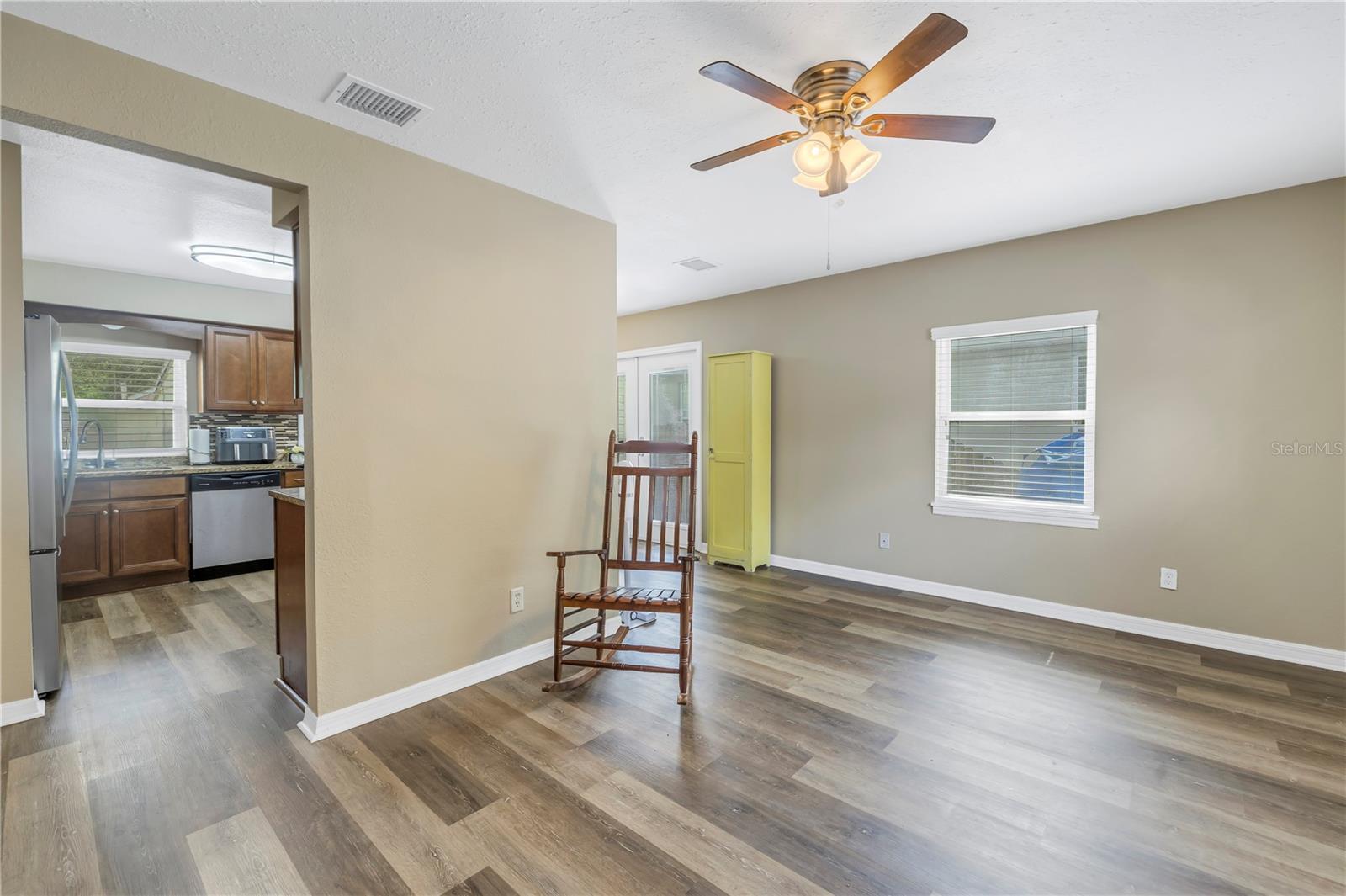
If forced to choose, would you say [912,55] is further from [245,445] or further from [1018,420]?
[245,445]

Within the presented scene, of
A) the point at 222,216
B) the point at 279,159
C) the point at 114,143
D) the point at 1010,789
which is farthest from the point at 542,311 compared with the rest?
the point at 1010,789

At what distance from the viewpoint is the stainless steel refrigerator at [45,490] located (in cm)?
247

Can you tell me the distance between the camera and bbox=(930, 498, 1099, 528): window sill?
3.59 m

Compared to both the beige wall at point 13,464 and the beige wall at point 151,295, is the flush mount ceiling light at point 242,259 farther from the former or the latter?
the beige wall at point 13,464

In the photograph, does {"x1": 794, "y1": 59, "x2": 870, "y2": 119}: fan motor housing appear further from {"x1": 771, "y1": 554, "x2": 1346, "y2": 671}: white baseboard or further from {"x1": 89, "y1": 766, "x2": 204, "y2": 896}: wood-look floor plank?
{"x1": 771, "y1": 554, "x2": 1346, "y2": 671}: white baseboard

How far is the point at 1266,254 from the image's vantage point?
3.04 metres

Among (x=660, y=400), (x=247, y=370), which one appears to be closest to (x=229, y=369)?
(x=247, y=370)

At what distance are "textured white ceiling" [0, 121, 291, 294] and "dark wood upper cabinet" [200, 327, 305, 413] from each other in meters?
0.76

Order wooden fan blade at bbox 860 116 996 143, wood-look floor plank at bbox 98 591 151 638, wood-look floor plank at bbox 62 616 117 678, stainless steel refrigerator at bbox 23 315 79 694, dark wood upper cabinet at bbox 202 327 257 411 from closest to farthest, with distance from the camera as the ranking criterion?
wooden fan blade at bbox 860 116 996 143 → stainless steel refrigerator at bbox 23 315 79 694 → wood-look floor plank at bbox 62 616 117 678 → wood-look floor plank at bbox 98 591 151 638 → dark wood upper cabinet at bbox 202 327 257 411

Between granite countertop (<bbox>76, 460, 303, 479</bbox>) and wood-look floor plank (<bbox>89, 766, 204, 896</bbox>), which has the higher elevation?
granite countertop (<bbox>76, 460, 303, 479</bbox>)

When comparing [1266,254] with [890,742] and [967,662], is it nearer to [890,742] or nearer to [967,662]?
[967,662]

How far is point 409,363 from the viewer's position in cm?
257

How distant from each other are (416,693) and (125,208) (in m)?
3.05

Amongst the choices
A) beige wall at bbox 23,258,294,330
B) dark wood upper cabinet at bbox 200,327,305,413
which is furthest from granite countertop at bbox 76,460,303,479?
beige wall at bbox 23,258,294,330
